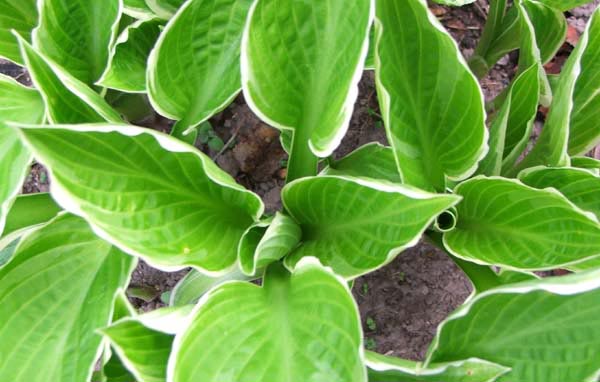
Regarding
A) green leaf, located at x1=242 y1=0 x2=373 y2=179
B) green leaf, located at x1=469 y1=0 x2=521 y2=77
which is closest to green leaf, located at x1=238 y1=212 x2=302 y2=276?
green leaf, located at x1=242 y1=0 x2=373 y2=179

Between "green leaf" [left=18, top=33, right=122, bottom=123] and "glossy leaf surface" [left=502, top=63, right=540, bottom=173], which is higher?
"green leaf" [left=18, top=33, right=122, bottom=123]

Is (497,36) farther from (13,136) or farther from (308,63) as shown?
(13,136)

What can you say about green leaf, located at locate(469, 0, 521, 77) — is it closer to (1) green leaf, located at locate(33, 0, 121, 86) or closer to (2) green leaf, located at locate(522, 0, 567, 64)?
(2) green leaf, located at locate(522, 0, 567, 64)

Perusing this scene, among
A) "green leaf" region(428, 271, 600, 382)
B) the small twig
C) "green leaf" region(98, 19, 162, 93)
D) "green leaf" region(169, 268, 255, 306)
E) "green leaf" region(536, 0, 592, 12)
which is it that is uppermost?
"green leaf" region(536, 0, 592, 12)

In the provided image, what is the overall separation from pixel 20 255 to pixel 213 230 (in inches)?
10.7

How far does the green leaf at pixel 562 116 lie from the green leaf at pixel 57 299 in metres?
0.59

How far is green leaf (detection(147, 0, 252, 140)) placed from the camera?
82 cm

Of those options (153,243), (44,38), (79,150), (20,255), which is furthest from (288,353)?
(44,38)

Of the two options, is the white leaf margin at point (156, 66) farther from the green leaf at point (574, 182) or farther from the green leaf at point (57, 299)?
the green leaf at point (574, 182)

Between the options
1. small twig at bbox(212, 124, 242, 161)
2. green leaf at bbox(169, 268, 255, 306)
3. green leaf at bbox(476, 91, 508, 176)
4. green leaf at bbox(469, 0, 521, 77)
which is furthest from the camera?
small twig at bbox(212, 124, 242, 161)

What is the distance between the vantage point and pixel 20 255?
2.77 ft

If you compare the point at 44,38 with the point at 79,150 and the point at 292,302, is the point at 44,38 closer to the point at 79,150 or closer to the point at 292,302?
the point at 79,150

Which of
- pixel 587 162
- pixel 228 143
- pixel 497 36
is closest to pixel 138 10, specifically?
pixel 228 143

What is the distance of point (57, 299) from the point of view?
852mm
